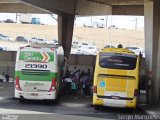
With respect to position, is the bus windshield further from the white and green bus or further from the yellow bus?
the white and green bus

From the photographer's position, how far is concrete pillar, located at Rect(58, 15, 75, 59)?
148ft

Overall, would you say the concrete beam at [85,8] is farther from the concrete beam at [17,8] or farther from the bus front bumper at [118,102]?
the bus front bumper at [118,102]

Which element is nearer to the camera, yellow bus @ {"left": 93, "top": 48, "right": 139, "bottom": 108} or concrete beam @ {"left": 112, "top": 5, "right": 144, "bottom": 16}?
yellow bus @ {"left": 93, "top": 48, "right": 139, "bottom": 108}

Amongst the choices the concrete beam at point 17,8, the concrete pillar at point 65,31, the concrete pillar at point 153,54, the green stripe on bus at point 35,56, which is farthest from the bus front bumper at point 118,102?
the concrete beam at point 17,8

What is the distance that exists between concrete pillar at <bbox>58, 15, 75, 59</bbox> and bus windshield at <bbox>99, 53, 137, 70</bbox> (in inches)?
831

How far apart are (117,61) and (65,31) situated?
76.4ft

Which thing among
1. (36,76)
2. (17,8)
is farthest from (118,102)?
(17,8)

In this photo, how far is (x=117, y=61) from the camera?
77.2 feet

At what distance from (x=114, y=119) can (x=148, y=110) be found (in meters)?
3.70

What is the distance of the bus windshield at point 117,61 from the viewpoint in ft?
76.7

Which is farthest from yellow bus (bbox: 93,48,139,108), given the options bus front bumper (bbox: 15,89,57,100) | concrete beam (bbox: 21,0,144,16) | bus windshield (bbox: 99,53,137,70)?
concrete beam (bbox: 21,0,144,16)

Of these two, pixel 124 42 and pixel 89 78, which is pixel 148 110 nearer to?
pixel 89 78

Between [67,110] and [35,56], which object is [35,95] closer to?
[35,56]

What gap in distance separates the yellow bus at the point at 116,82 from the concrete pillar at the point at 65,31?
21.5 meters
